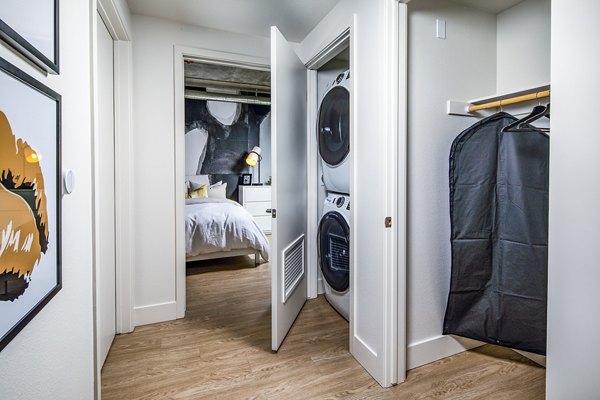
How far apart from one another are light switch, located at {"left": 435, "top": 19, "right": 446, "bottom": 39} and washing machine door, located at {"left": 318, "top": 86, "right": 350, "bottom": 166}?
650 millimetres

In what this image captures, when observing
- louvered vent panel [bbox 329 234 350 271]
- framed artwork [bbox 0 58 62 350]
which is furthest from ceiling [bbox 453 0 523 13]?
framed artwork [bbox 0 58 62 350]

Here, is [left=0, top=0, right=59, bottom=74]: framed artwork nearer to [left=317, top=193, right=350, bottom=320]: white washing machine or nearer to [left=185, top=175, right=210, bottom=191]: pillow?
[left=317, top=193, right=350, bottom=320]: white washing machine

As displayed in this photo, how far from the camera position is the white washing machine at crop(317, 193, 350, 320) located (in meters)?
2.24

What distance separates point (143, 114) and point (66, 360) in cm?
175

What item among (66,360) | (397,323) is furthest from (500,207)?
(66,360)

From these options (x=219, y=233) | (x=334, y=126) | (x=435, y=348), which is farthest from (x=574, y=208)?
(x=219, y=233)

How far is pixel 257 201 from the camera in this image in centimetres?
600

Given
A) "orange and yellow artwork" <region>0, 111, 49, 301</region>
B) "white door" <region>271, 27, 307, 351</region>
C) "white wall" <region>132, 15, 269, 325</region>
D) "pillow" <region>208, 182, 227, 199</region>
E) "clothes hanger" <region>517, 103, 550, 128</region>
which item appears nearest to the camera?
"orange and yellow artwork" <region>0, 111, 49, 301</region>

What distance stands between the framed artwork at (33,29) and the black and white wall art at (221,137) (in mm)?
4926

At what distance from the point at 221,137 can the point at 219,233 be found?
113 inches

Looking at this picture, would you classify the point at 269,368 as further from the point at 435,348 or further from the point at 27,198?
the point at 27,198

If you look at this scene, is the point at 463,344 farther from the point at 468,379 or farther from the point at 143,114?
the point at 143,114

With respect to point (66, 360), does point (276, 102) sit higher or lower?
higher

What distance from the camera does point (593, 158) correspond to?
77 cm
